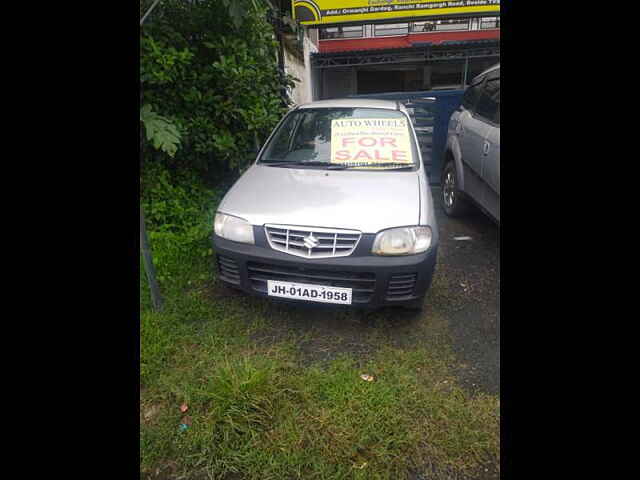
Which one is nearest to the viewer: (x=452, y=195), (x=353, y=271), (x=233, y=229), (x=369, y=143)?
(x=353, y=271)

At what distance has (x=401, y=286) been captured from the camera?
2.14 metres

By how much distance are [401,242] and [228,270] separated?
111 centimetres

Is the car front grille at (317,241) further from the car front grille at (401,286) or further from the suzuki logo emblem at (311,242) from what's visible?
the car front grille at (401,286)

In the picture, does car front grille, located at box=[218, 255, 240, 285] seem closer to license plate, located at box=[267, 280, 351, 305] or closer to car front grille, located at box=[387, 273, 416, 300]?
license plate, located at box=[267, 280, 351, 305]

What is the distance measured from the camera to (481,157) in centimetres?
336

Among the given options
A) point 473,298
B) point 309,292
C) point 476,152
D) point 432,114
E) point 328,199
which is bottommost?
point 473,298

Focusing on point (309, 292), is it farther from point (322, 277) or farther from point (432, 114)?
point (432, 114)

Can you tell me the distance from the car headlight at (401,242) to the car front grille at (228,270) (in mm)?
880

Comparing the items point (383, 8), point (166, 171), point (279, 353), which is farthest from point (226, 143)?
point (383, 8)

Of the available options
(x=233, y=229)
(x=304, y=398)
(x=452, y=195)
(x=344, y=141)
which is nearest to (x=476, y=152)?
(x=452, y=195)

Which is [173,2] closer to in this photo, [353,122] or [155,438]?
[353,122]

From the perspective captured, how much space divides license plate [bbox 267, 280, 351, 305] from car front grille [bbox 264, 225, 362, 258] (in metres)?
0.20

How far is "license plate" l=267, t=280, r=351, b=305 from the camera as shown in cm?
212

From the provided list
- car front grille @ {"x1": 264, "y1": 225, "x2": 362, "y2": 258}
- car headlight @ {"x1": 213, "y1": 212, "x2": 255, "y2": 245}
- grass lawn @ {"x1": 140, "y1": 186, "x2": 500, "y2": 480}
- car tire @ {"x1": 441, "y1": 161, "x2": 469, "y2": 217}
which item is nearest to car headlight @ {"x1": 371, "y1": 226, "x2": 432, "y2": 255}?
car front grille @ {"x1": 264, "y1": 225, "x2": 362, "y2": 258}
